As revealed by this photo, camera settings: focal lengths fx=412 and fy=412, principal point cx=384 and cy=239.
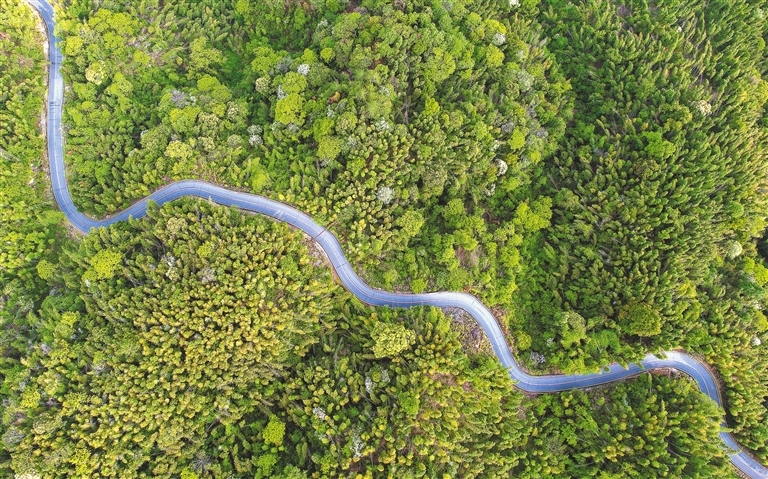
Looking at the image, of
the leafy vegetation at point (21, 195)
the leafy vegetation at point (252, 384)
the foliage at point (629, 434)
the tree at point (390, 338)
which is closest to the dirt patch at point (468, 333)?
the leafy vegetation at point (252, 384)

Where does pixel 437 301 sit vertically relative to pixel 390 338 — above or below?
above

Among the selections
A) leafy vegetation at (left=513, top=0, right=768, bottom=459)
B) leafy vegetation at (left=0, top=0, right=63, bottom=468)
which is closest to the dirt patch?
leafy vegetation at (left=513, top=0, right=768, bottom=459)

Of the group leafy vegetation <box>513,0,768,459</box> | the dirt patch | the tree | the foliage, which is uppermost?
leafy vegetation <box>513,0,768,459</box>

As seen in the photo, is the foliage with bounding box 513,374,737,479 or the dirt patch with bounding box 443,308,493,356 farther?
the dirt patch with bounding box 443,308,493,356

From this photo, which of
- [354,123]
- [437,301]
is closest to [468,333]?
[437,301]

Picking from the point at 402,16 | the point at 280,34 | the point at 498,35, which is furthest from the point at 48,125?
the point at 498,35

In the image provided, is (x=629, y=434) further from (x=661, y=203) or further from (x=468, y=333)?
(x=661, y=203)

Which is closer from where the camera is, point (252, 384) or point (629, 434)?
point (252, 384)

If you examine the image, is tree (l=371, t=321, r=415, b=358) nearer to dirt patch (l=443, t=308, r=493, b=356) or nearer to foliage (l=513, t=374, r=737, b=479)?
dirt patch (l=443, t=308, r=493, b=356)

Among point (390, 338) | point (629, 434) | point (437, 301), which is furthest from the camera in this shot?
point (437, 301)

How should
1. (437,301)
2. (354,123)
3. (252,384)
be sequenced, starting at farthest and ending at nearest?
(437,301)
(354,123)
(252,384)

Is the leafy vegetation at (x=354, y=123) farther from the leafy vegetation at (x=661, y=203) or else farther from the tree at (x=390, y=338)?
the tree at (x=390, y=338)
